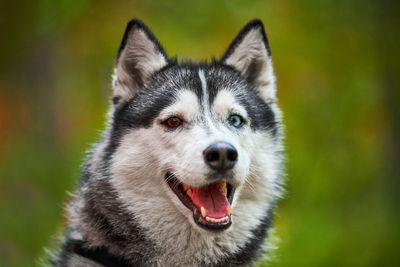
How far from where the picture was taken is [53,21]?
8258 mm

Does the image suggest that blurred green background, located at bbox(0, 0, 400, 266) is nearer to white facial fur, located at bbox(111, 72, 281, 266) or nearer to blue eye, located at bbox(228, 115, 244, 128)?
white facial fur, located at bbox(111, 72, 281, 266)

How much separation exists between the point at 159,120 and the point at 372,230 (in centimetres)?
625

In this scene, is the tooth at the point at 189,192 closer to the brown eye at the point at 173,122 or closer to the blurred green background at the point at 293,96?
the brown eye at the point at 173,122

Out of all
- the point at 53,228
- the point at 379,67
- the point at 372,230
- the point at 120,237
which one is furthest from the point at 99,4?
the point at 120,237

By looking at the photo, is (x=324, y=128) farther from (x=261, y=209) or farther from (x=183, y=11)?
(x=261, y=209)

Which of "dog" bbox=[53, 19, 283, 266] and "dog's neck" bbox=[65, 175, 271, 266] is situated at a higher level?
"dog" bbox=[53, 19, 283, 266]

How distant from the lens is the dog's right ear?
3955mm

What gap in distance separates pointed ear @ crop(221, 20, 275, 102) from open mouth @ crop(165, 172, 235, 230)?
3.57ft

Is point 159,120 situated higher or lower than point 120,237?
higher

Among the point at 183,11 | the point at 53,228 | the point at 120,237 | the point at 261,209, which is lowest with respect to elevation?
the point at 53,228

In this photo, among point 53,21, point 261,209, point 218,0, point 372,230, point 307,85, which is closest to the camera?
point 261,209

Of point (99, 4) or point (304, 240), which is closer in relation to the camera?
point (304, 240)

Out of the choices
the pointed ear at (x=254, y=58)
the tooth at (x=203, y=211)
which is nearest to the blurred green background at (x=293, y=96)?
the pointed ear at (x=254, y=58)

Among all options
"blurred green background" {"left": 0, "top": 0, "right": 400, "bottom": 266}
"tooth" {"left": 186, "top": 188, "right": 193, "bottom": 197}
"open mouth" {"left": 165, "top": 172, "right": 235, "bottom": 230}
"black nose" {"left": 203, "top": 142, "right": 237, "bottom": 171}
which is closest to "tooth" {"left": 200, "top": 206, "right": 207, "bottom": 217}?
"open mouth" {"left": 165, "top": 172, "right": 235, "bottom": 230}
